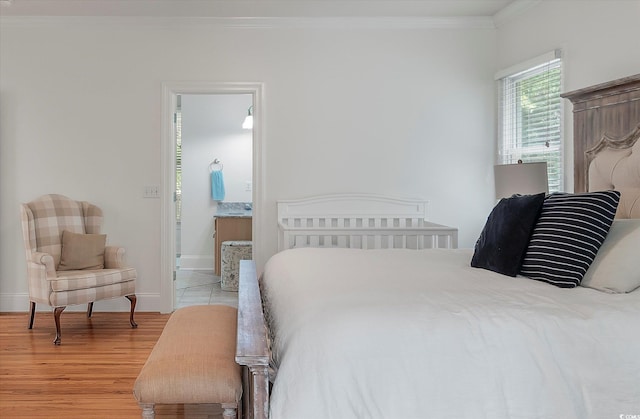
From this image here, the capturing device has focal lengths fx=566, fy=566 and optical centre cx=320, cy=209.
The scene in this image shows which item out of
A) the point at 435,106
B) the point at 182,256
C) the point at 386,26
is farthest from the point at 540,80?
the point at 182,256

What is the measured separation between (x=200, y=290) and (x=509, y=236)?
4.43m

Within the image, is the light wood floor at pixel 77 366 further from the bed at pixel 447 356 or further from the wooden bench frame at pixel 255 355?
the bed at pixel 447 356

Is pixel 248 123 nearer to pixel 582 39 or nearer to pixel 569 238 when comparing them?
pixel 582 39

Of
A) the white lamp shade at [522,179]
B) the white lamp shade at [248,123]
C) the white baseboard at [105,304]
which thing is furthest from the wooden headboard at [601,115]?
the white lamp shade at [248,123]

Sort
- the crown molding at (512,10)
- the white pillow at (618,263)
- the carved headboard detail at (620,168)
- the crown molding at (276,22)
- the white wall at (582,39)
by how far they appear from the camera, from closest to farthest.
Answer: the white pillow at (618,263)
the carved headboard detail at (620,168)
the white wall at (582,39)
the crown molding at (512,10)
the crown molding at (276,22)

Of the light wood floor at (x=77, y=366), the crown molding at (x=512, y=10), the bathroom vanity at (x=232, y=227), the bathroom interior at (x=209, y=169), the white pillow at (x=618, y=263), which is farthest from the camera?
the bathroom interior at (x=209, y=169)

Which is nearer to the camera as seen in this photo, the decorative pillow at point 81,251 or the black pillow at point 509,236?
the black pillow at point 509,236

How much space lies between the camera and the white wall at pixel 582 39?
11.1ft

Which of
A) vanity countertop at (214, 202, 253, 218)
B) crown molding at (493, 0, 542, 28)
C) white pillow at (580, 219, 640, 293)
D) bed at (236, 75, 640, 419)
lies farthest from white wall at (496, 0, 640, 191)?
vanity countertop at (214, 202, 253, 218)

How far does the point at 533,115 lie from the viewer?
4.52 m

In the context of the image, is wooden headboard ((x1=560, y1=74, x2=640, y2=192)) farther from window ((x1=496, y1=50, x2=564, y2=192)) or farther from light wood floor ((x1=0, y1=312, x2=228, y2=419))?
light wood floor ((x1=0, y1=312, x2=228, y2=419))

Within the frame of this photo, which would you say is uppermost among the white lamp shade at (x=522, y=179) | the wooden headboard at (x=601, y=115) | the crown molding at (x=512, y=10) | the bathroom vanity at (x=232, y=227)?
the crown molding at (x=512, y=10)

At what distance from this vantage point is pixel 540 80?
440 cm

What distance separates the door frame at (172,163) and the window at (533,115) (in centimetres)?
214
